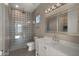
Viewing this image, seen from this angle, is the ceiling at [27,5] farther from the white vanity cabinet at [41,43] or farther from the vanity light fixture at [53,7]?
the white vanity cabinet at [41,43]

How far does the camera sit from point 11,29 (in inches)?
64.0

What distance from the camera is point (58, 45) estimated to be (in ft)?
4.96

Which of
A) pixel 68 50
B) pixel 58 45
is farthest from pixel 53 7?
pixel 68 50

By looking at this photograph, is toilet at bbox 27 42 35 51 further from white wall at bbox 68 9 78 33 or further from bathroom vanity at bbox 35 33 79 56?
white wall at bbox 68 9 78 33

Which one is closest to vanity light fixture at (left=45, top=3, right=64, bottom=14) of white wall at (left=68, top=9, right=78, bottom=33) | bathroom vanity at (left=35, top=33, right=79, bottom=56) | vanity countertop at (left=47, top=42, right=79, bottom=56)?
white wall at (left=68, top=9, right=78, bottom=33)

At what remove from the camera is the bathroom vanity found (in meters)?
1.30

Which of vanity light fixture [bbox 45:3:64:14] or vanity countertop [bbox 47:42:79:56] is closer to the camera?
vanity countertop [bbox 47:42:79:56]

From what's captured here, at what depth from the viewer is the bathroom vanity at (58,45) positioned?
1302mm

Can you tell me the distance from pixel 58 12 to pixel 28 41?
0.86m

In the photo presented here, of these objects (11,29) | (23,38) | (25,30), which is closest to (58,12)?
(25,30)

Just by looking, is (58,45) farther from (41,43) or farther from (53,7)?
(53,7)

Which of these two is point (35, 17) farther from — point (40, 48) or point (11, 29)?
point (40, 48)

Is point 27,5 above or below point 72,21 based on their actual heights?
above

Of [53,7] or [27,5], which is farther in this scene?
[53,7]
